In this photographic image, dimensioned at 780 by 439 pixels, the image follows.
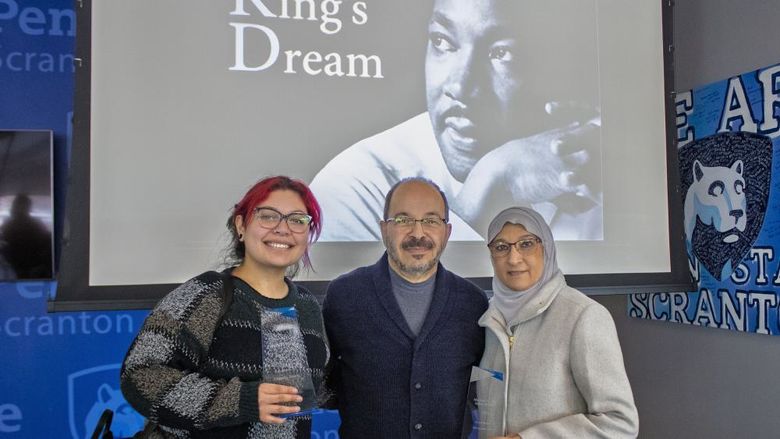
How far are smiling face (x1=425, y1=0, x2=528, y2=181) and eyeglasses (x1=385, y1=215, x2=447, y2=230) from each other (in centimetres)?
66

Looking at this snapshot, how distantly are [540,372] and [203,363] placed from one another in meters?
0.76

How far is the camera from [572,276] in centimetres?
239

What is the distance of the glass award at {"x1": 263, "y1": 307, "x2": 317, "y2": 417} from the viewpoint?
1226 mm

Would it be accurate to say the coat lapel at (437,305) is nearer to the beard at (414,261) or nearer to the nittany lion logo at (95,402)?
the beard at (414,261)

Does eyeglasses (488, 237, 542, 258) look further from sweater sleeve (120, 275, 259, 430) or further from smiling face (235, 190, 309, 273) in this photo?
sweater sleeve (120, 275, 259, 430)

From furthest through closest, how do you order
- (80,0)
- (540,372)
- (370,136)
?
(370,136)
(80,0)
(540,372)

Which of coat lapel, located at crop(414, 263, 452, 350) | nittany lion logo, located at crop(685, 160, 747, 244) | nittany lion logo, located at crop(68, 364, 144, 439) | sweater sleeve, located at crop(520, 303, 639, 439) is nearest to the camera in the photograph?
sweater sleeve, located at crop(520, 303, 639, 439)

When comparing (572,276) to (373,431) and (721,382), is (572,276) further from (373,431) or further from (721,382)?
(373,431)

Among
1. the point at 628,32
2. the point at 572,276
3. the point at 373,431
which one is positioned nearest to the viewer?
the point at 373,431

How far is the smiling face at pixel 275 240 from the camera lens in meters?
1.37

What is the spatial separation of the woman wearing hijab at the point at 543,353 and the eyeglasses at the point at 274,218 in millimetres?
511

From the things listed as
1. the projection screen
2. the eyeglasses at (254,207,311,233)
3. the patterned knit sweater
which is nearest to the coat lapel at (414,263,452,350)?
the patterned knit sweater

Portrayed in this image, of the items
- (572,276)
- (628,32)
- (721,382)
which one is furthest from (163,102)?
(721,382)

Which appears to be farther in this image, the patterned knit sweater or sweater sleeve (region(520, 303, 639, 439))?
sweater sleeve (region(520, 303, 639, 439))
